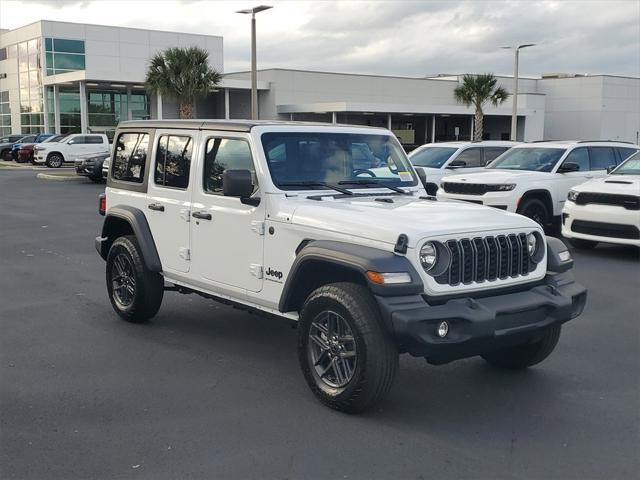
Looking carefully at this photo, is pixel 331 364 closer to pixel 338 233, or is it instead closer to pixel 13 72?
pixel 338 233

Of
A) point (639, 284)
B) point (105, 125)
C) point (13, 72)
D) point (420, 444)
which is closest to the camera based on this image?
point (420, 444)

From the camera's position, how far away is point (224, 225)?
5.80 meters

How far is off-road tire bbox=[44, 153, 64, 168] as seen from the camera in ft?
115

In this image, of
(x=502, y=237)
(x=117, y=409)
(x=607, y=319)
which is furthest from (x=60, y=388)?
(x=607, y=319)

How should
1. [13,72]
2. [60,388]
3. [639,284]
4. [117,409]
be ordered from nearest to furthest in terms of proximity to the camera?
[117,409]
[60,388]
[639,284]
[13,72]

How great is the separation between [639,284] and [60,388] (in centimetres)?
720

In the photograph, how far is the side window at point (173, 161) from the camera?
6.33 metres

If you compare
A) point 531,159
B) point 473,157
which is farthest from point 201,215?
point 473,157

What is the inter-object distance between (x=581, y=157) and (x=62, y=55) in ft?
163

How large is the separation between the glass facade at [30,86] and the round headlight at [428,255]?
183 ft

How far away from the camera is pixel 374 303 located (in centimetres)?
456

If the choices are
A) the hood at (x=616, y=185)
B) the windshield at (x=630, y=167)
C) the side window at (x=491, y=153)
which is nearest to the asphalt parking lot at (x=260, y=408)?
the hood at (x=616, y=185)

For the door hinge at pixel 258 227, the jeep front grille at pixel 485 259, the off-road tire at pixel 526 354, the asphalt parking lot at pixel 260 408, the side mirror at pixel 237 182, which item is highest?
the side mirror at pixel 237 182

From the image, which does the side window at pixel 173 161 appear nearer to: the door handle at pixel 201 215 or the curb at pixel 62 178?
the door handle at pixel 201 215
